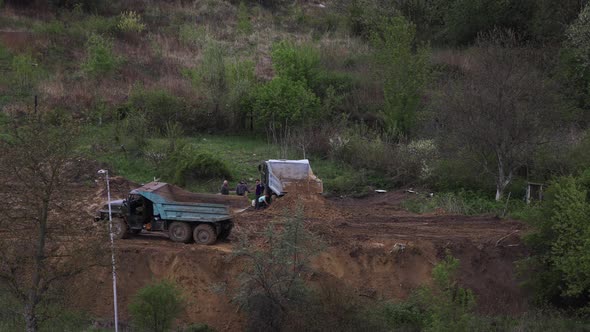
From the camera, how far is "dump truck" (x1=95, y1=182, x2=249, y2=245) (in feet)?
84.8

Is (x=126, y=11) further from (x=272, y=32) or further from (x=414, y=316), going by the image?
(x=414, y=316)

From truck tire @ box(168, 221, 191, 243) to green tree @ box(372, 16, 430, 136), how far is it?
15.8m

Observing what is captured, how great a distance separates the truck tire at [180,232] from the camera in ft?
85.7

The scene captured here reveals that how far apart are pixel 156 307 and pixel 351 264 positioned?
7359 mm

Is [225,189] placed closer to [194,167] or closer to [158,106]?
[194,167]

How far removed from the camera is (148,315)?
21.3 m

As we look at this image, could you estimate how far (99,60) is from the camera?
45906mm

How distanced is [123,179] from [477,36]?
28341 mm

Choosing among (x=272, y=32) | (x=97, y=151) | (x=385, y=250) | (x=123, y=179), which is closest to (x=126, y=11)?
(x=272, y=32)

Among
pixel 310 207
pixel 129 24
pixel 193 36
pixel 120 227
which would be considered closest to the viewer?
pixel 120 227

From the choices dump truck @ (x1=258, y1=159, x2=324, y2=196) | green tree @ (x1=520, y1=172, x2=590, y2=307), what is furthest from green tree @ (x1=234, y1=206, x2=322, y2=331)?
dump truck @ (x1=258, y1=159, x2=324, y2=196)

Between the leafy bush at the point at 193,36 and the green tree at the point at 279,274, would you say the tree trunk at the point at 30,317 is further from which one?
the leafy bush at the point at 193,36

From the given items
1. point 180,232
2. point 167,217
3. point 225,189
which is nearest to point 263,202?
point 225,189

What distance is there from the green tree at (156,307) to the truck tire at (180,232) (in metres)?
4.53
